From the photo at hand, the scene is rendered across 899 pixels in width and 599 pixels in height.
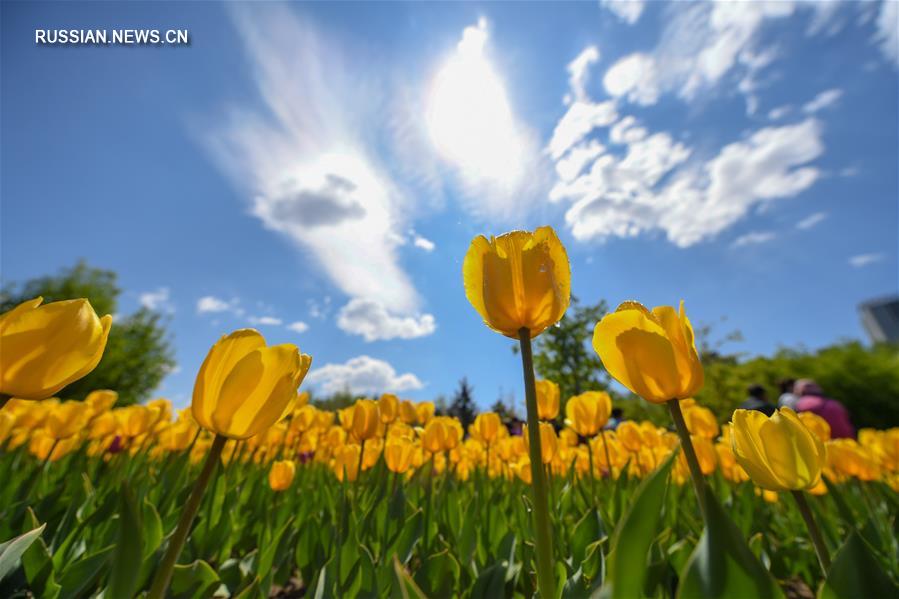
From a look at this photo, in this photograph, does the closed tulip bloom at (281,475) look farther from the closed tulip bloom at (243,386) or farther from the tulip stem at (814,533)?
Result: the tulip stem at (814,533)

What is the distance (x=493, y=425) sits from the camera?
2.55 m

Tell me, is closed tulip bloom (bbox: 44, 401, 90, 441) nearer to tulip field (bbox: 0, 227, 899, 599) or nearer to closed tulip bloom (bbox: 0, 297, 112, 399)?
Answer: tulip field (bbox: 0, 227, 899, 599)

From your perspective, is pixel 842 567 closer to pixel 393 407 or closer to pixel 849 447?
pixel 393 407

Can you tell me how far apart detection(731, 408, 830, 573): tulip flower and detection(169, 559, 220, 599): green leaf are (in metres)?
1.43

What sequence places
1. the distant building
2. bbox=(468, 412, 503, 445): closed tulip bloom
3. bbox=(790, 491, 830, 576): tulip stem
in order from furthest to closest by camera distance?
the distant building → bbox=(468, 412, 503, 445): closed tulip bloom → bbox=(790, 491, 830, 576): tulip stem

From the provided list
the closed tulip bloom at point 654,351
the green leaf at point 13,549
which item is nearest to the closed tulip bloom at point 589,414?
the closed tulip bloom at point 654,351

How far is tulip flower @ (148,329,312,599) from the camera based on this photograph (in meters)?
0.76

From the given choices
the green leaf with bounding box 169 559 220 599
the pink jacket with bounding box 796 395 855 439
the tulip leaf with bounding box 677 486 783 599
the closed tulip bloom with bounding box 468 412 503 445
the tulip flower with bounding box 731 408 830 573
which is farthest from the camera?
the pink jacket with bounding box 796 395 855 439

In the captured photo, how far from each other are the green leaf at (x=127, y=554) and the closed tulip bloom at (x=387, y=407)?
66.1 inches

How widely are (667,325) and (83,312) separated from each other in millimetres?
1098

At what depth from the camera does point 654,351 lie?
31.0 inches

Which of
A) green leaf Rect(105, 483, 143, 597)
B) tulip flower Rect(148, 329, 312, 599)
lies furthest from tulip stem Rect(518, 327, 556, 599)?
green leaf Rect(105, 483, 143, 597)

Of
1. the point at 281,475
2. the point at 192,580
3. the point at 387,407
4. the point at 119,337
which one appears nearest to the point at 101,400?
the point at 281,475

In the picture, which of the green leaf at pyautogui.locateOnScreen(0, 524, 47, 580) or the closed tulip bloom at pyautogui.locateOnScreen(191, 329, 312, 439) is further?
the green leaf at pyautogui.locateOnScreen(0, 524, 47, 580)
